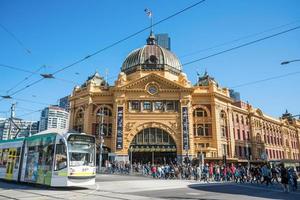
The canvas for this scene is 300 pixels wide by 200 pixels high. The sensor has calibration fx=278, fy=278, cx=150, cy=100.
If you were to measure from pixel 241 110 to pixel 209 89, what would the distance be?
12807mm

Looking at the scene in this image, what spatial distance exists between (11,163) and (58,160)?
7.47 metres

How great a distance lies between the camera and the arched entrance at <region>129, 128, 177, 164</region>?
45406 mm

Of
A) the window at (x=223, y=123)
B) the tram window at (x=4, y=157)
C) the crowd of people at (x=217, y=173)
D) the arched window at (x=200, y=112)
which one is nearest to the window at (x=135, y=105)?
the arched window at (x=200, y=112)

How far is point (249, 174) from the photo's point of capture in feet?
99.0

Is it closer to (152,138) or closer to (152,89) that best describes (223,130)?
(152,138)

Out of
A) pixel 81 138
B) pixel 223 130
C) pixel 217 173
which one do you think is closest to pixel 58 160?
pixel 81 138

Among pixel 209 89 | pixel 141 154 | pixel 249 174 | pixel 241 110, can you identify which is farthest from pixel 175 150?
pixel 241 110

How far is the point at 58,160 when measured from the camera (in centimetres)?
1708

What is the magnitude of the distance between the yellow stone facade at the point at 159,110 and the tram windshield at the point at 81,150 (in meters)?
25.7

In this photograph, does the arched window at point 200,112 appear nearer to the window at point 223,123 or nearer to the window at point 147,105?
the window at point 223,123

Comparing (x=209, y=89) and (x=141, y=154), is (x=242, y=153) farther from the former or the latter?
(x=141, y=154)

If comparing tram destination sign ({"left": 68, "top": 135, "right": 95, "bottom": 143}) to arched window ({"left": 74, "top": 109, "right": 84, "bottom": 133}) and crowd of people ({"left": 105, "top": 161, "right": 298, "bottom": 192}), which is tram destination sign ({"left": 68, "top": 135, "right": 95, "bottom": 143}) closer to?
crowd of people ({"left": 105, "top": 161, "right": 298, "bottom": 192})

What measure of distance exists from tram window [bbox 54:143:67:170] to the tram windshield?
0.35 meters

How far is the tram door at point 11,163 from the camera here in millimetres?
21781
